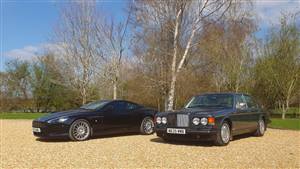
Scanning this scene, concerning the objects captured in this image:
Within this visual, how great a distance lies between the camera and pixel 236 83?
86.3 ft

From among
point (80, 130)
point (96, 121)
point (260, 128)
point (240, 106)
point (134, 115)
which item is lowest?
point (260, 128)

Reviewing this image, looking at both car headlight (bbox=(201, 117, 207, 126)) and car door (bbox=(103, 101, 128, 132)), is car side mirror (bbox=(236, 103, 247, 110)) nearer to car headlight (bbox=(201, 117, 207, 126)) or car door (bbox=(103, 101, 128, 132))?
car headlight (bbox=(201, 117, 207, 126))

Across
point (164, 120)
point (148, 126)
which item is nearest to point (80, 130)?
point (164, 120)

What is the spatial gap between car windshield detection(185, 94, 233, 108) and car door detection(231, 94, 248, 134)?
24 cm

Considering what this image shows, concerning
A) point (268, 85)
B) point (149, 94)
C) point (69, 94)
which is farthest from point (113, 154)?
point (69, 94)

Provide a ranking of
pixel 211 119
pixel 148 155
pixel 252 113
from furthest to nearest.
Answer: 1. pixel 252 113
2. pixel 211 119
3. pixel 148 155

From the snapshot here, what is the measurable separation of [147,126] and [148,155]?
465 cm

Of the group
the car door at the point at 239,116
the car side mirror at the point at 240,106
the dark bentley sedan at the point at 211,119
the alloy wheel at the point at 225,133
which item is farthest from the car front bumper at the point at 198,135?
the car side mirror at the point at 240,106

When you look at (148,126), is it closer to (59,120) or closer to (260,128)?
(59,120)

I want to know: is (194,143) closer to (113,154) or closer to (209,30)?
(113,154)

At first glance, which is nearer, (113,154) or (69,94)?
(113,154)

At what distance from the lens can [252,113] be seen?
34.4 ft

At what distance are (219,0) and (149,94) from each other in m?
8.60

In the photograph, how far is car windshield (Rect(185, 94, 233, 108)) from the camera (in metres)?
9.70
